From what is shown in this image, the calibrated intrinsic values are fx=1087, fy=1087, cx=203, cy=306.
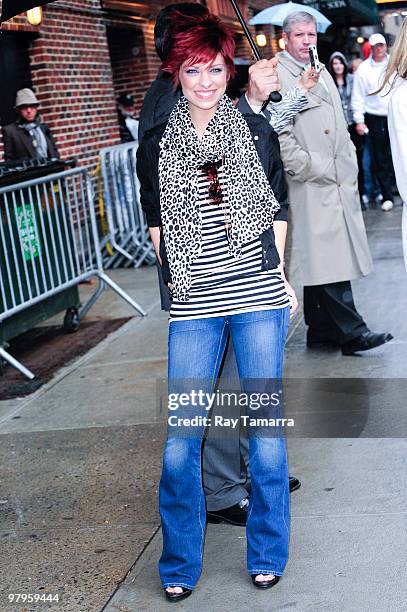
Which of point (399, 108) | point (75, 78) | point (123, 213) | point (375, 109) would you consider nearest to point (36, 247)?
point (123, 213)

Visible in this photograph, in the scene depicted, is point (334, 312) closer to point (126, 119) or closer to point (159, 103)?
point (159, 103)

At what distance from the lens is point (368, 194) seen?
14555 millimetres

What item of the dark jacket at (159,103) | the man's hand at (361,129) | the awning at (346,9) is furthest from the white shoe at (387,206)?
the dark jacket at (159,103)

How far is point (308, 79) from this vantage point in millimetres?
4539

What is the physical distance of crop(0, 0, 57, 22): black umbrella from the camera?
17.3 ft

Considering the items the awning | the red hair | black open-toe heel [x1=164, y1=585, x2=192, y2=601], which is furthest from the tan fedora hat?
the awning

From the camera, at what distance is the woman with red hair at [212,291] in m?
3.66

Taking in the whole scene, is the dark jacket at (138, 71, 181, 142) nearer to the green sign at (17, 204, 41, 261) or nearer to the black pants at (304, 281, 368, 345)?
the black pants at (304, 281, 368, 345)

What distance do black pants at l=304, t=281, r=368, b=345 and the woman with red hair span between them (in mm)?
2979

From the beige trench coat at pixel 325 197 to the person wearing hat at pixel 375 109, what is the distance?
6.95 meters

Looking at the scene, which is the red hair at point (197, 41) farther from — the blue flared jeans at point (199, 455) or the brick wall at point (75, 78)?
the brick wall at point (75, 78)

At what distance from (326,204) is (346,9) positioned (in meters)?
13.2

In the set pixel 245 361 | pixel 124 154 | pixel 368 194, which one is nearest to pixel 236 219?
pixel 245 361

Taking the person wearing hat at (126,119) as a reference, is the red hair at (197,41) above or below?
above
